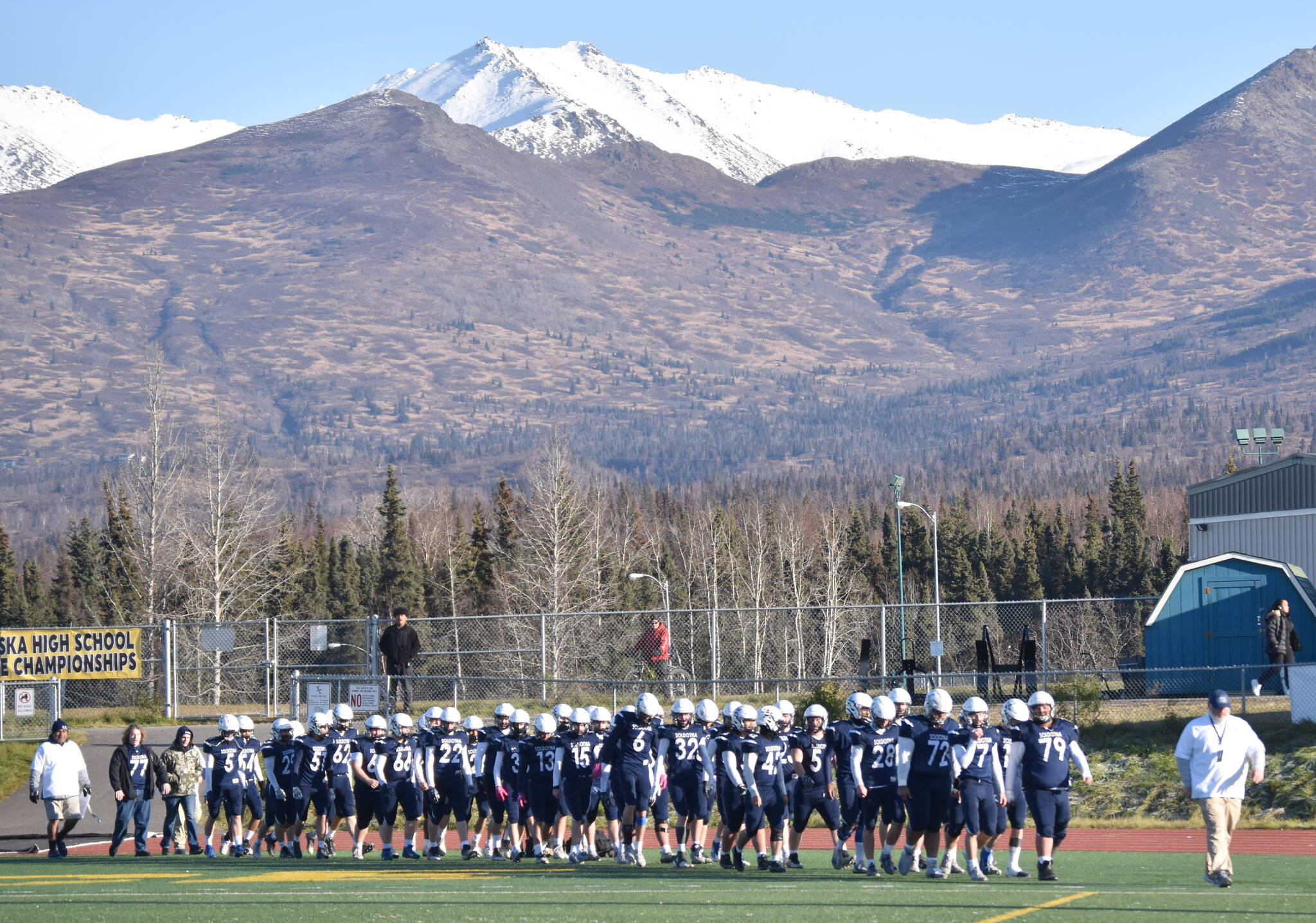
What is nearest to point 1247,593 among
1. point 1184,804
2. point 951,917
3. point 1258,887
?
point 1184,804

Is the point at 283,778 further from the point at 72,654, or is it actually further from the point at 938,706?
the point at 72,654

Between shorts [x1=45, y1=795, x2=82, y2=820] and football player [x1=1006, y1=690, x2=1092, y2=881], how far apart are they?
13.1 meters

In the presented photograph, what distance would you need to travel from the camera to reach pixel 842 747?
17797 mm

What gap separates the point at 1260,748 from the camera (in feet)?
49.4

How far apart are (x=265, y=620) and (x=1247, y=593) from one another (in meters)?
21.0

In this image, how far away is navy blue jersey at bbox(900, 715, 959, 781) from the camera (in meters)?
16.8

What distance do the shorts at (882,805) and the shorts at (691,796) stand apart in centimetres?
205

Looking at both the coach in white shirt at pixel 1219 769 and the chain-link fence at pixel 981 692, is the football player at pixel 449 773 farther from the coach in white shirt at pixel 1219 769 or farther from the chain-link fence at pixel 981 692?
the coach in white shirt at pixel 1219 769

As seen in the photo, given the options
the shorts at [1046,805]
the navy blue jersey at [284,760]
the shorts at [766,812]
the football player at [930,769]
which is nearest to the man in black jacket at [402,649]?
the navy blue jersey at [284,760]

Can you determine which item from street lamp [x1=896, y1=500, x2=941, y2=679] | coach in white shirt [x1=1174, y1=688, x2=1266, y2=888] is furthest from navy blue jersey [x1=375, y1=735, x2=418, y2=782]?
coach in white shirt [x1=1174, y1=688, x2=1266, y2=888]

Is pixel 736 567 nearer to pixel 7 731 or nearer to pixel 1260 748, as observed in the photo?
pixel 7 731

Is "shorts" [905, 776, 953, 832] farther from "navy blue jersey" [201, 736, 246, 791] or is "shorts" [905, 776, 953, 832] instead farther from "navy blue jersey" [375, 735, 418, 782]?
"navy blue jersey" [201, 736, 246, 791]

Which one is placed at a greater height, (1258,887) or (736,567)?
(736,567)

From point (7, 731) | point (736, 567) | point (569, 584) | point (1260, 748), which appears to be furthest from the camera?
point (736, 567)
